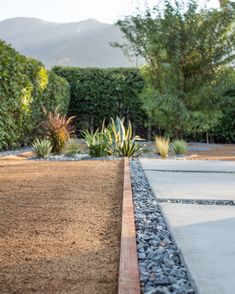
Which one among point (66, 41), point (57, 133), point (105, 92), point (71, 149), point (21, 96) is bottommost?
point (71, 149)

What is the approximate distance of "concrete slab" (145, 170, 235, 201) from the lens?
4.32m

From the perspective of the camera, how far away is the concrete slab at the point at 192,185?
432 centimetres

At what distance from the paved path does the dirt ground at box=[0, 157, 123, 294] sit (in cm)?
40

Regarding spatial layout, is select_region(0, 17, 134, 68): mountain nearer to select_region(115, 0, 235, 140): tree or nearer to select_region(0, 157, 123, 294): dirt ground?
select_region(115, 0, 235, 140): tree

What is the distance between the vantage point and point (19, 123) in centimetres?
979

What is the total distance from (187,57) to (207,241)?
10357mm

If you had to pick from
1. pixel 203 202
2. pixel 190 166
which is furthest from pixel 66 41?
pixel 203 202

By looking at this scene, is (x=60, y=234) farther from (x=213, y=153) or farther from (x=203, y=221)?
(x=213, y=153)

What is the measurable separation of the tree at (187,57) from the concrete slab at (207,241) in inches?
345

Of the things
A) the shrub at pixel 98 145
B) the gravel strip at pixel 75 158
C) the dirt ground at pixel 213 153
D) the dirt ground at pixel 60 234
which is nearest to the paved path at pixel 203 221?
the dirt ground at pixel 60 234

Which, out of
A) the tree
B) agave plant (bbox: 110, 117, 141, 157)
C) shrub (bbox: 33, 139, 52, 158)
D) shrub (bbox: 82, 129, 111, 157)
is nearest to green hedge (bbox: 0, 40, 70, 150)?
shrub (bbox: 33, 139, 52, 158)

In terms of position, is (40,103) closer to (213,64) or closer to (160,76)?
(160,76)

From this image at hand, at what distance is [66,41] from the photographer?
104ft

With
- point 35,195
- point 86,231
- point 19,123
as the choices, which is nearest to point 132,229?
point 86,231
